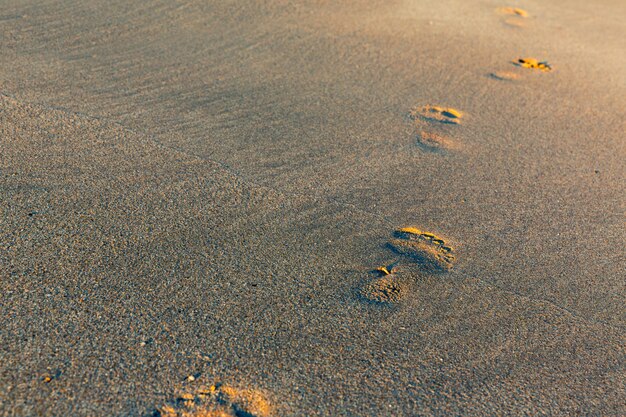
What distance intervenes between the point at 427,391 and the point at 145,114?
8.73 feet

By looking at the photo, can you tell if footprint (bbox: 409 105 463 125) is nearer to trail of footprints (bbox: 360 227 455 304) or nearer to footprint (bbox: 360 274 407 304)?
trail of footprints (bbox: 360 227 455 304)

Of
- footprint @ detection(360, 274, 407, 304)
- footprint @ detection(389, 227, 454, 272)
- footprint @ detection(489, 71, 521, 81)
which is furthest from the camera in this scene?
footprint @ detection(489, 71, 521, 81)

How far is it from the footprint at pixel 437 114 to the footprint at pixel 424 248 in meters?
1.49

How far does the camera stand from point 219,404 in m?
2.25

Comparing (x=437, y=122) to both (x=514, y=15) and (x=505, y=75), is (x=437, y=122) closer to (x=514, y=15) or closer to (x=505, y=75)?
(x=505, y=75)

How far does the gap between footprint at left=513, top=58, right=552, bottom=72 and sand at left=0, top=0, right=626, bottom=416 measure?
0.09 meters

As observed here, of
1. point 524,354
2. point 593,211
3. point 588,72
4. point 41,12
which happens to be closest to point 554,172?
point 593,211

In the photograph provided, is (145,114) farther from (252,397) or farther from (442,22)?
(442,22)

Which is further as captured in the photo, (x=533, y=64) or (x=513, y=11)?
(x=513, y=11)

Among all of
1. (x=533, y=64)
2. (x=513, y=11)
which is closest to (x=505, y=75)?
(x=533, y=64)

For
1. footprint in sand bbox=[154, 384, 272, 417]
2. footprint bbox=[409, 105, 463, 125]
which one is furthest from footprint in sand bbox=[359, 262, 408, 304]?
footprint bbox=[409, 105, 463, 125]

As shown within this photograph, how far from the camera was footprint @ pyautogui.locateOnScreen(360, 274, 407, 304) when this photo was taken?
114 inches

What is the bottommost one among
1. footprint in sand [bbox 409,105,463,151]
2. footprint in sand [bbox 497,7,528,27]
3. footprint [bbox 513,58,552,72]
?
footprint [bbox 513,58,552,72]

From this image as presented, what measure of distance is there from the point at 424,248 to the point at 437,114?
175 cm
